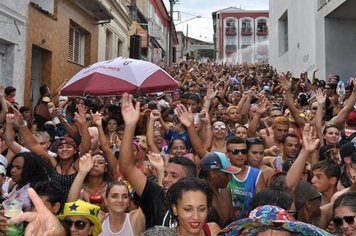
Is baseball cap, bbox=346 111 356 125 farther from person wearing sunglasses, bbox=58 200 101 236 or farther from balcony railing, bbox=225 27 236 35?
balcony railing, bbox=225 27 236 35

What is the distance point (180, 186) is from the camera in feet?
12.2

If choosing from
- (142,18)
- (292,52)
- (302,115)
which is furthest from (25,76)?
(142,18)

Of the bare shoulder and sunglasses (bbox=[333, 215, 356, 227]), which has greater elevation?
sunglasses (bbox=[333, 215, 356, 227])

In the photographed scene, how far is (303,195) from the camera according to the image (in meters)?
4.30

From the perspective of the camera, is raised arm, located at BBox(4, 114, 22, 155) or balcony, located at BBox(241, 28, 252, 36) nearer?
raised arm, located at BBox(4, 114, 22, 155)

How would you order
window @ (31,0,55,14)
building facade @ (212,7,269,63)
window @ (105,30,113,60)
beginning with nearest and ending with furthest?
1. window @ (31,0,55,14)
2. window @ (105,30,113,60)
3. building facade @ (212,7,269,63)

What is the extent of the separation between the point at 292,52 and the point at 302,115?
1944 cm

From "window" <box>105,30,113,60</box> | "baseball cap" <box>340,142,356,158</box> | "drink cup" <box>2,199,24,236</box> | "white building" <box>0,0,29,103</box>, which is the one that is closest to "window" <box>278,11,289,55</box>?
"window" <box>105,30,113,60</box>

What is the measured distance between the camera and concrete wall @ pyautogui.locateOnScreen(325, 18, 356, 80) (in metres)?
19.0

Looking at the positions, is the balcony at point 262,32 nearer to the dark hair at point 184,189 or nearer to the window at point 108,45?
the window at point 108,45

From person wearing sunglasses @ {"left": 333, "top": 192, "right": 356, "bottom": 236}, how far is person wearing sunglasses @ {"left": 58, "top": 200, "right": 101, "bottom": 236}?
6.36 feet

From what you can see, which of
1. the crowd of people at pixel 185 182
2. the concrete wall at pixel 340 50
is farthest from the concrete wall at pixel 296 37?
the crowd of people at pixel 185 182

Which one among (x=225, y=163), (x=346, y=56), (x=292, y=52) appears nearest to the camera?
(x=225, y=163)

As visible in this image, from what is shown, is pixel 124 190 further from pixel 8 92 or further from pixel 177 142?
pixel 8 92
